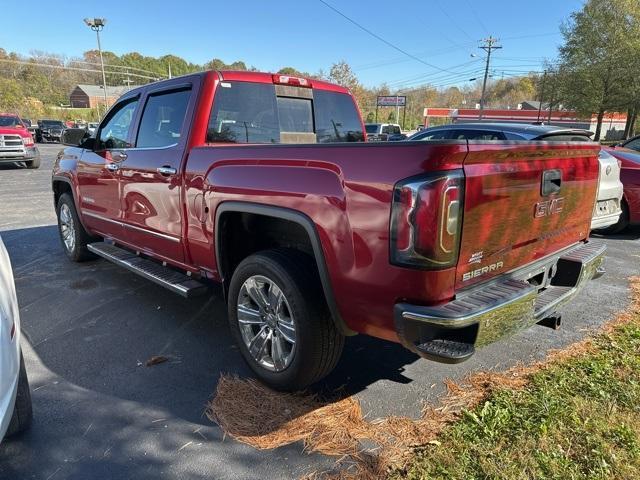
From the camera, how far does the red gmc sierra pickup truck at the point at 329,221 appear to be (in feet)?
7.05

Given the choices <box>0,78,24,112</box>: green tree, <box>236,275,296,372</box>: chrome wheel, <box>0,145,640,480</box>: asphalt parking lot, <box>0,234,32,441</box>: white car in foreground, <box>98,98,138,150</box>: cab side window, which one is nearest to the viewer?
<box>0,234,32,441</box>: white car in foreground

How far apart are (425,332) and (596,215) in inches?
173

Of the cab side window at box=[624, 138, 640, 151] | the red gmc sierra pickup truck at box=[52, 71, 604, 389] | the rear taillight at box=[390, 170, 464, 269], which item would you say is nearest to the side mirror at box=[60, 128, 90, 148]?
the red gmc sierra pickup truck at box=[52, 71, 604, 389]

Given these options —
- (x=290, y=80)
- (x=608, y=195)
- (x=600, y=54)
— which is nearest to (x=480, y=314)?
(x=290, y=80)

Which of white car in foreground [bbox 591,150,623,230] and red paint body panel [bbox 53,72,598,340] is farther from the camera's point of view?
white car in foreground [bbox 591,150,623,230]

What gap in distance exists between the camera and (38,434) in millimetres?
2602

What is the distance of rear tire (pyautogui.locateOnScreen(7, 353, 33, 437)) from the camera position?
2500 mm

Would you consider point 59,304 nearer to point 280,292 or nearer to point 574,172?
point 280,292

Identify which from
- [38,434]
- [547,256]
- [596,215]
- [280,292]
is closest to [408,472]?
[280,292]

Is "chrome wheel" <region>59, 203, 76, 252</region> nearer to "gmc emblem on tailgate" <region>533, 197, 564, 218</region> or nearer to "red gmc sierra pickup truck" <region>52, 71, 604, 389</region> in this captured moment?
"red gmc sierra pickup truck" <region>52, 71, 604, 389</region>

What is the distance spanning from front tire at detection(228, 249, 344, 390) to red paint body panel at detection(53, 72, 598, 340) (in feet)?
0.82

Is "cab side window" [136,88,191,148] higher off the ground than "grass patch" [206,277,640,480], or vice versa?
"cab side window" [136,88,191,148]

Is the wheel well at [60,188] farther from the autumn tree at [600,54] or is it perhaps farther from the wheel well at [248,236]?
the autumn tree at [600,54]

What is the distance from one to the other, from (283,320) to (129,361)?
1368mm
